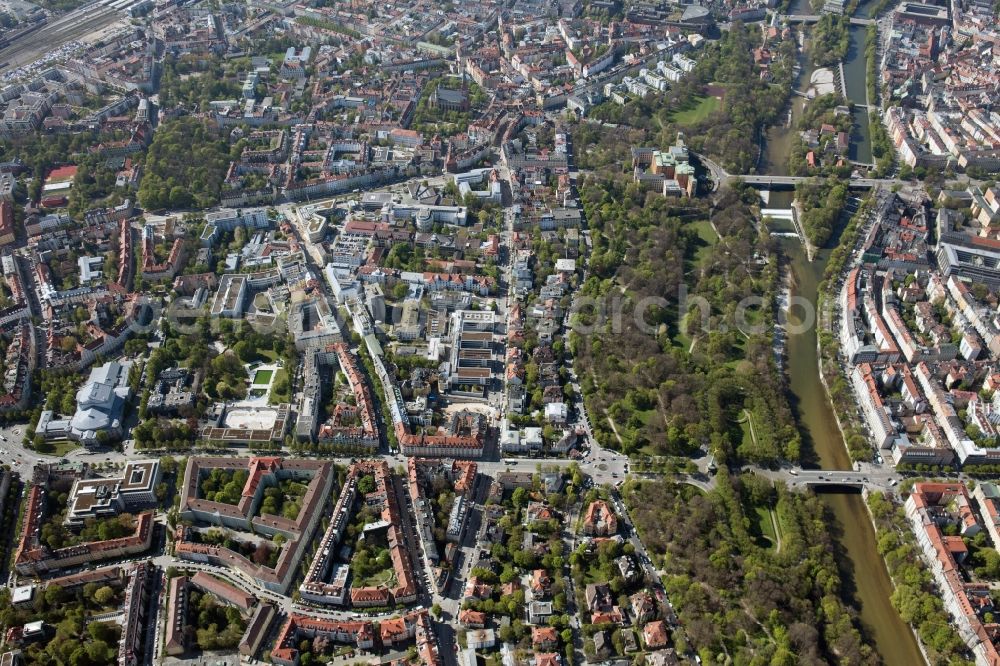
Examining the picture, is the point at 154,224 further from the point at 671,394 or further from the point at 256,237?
the point at 671,394

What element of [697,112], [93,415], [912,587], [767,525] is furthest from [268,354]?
[697,112]

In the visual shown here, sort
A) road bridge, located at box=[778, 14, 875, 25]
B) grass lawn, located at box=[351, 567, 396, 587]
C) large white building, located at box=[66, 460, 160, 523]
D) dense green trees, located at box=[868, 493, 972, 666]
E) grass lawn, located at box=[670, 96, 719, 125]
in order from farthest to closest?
road bridge, located at box=[778, 14, 875, 25], grass lawn, located at box=[670, 96, 719, 125], large white building, located at box=[66, 460, 160, 523], grass lawn, located at box=[351, 567, 396, 587], dense green trees, located at box=[868, 493, 972, 666]

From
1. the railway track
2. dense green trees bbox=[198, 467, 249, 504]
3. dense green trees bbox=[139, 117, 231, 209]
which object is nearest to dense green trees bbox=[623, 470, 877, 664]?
dense green trees bbox=[198, 467, 249, 504]

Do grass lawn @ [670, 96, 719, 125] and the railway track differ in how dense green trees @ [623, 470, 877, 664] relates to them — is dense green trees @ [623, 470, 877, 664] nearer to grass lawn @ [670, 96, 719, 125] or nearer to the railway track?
grass lawn @ [670, 96, 719, 125]

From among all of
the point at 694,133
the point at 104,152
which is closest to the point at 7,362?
the point at 104,152

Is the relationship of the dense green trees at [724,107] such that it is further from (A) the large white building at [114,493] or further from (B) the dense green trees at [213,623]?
(B) the dense green trees at [213,623]

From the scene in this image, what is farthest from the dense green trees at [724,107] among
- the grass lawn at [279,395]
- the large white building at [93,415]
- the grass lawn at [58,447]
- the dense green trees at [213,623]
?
the dense green trees at [213,623]

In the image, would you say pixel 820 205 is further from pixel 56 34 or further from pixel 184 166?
pixel 56 34
